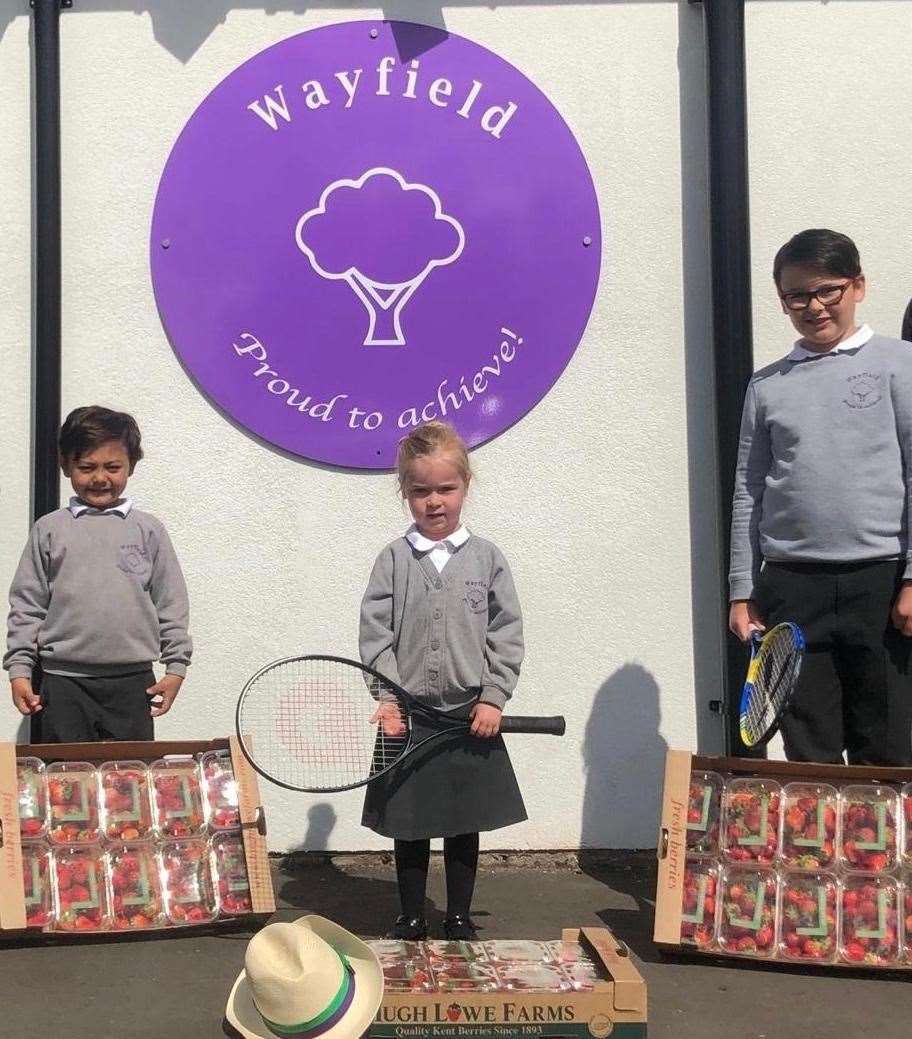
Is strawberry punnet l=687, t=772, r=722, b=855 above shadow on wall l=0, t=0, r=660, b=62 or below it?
below

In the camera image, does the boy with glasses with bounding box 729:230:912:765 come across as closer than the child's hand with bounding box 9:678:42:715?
Yes

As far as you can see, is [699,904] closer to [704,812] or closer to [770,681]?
[704,812]

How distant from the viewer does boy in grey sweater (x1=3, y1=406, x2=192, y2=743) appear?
14.0 ft

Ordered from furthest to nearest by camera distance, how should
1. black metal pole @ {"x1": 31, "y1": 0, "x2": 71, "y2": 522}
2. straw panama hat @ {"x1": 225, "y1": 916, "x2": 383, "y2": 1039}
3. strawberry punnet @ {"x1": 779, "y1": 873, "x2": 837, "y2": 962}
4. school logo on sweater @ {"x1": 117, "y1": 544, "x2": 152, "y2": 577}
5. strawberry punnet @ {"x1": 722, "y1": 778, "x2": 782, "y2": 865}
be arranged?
black metal pole @ {"x1": 31, "y1": 0, "x2": 71, "y2": 522}, school logo on sweater @ {"x1": 117, "y1": 544, "x2": 152, "y2": 577}, strawberry punnet @ {"x1": 722, "y1": 778, "x2": 782, "y2": 865}, strawberry punnet @ {"x1": 779, "y1": 873, "x2": 837, "y2": 962}, straw panama hat @ {"x1": 225, "y1": 916, "x2": 383, "y2": 1039}

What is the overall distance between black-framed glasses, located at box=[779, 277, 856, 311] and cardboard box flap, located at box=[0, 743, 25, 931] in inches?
97.4

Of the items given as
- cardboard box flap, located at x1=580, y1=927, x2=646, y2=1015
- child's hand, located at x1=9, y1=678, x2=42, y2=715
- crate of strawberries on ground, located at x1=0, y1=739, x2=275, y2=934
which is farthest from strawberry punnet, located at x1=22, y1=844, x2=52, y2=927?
cardboard box flap, located at x1=580, y1=927, x2=646, y2=1015

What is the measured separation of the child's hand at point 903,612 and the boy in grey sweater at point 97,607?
2034 mm

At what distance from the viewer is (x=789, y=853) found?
3863mm

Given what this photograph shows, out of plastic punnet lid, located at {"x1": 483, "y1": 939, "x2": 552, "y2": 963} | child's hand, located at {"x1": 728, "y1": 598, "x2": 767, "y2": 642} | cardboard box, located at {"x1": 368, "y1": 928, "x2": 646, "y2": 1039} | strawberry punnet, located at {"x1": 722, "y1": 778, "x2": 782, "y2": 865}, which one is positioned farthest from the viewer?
child's hand, located at {"x1": 728, "y1": 598, "x2": 767, "y2": 642}

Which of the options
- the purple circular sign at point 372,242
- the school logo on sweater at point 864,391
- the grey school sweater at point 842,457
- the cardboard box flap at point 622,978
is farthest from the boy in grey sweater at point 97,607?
the school logo on sweater at point 864,391

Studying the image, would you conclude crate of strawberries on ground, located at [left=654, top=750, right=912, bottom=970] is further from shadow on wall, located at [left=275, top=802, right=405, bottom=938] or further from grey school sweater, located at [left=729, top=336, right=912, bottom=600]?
shadow on wall, located at [left=275, top=802, right=405, bottom=938]

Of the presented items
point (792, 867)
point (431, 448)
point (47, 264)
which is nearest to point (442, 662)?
point (431, 448)

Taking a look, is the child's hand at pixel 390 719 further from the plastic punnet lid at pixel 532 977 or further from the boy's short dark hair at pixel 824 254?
the boy's short dark hair at pixel 824 254

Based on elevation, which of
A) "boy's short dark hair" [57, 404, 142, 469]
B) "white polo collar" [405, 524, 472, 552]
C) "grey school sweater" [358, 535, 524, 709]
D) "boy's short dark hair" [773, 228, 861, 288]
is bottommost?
"grey school sweater" [358, 535, 524, 709]
